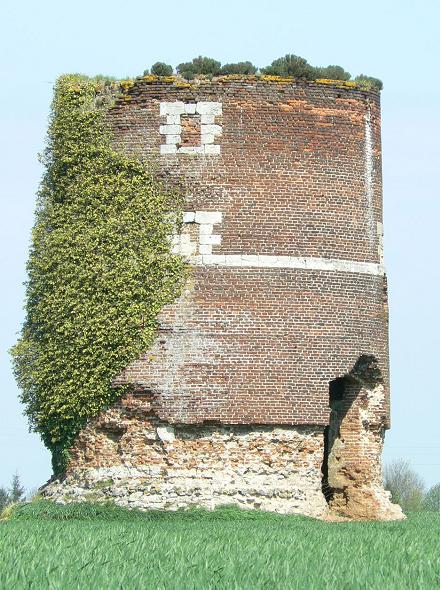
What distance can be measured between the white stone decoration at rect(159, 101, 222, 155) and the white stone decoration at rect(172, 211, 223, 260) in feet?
3.65

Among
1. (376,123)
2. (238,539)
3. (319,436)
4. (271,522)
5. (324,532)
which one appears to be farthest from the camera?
(376,123)

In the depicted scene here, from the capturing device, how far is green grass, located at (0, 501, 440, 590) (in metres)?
13.5

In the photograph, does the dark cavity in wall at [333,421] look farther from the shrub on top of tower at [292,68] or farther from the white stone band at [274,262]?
the shrub on top of tower at [292,68]

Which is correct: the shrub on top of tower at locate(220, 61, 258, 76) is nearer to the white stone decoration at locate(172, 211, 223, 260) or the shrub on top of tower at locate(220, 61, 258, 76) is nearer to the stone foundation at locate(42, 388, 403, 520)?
the white stone decoration at locate(172, 211, 223, 260)

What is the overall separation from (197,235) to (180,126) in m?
1.93

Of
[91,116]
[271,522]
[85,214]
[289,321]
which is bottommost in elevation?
[271,522]

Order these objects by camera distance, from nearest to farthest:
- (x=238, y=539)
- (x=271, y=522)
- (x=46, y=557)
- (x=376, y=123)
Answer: (x=46, y=557) → (x=238, y=539) → (x=271, y=522) → (x=376, y=123)

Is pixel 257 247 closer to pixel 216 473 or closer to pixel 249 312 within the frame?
pixel 249 312

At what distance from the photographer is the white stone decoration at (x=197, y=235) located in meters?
25.5

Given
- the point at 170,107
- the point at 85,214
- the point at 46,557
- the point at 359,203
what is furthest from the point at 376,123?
the point at 46,557

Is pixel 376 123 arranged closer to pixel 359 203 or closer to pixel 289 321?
pixel 359 203

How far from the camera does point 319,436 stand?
25.6 meters

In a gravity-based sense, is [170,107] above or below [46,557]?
above

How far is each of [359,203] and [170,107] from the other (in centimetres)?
374
